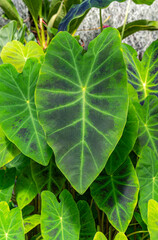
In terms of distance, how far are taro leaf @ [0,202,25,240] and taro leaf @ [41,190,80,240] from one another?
0.07 meters

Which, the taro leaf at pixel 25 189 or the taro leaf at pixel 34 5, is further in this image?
the taro leaf at pixel 34 5

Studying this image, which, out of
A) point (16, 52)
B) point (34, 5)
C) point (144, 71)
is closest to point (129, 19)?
point (34, 5)

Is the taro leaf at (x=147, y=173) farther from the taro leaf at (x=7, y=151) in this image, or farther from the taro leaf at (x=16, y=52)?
the taro leaf at (x=16, y=52)

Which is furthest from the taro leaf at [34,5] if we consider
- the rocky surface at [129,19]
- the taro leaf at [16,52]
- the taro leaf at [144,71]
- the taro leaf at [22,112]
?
the taro leaf at [22,112]

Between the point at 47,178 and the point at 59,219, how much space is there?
0.54 ft

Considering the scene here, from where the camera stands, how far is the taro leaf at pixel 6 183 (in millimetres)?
949

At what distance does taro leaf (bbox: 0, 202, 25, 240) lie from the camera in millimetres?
797

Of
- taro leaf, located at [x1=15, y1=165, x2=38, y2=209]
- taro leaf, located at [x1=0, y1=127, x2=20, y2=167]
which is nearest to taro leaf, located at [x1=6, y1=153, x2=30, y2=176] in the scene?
taro leaf, located at [x1=15, y1=165, x2=38, y2=209]

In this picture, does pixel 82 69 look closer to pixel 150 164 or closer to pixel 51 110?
pixel 51 110

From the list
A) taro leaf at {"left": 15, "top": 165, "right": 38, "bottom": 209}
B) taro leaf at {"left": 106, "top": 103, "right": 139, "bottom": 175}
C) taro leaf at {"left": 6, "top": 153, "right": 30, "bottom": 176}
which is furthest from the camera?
taro leaf at {"left": 6, "top": 153, "right": 30, "bottom": 176}

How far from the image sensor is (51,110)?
77 centimetres

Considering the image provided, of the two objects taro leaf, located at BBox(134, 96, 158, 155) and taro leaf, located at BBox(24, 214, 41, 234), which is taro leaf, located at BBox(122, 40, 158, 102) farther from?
taro leaf, located at BBox(24, 214, 41, 234)

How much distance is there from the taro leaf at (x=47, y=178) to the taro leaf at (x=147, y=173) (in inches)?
10.9

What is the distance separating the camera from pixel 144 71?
108cm
